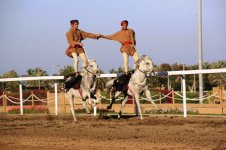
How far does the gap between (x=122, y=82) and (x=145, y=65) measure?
5.25ft

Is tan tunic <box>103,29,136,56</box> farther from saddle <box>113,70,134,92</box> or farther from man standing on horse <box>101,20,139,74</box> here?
saddle <box>113,70,134,92</box>

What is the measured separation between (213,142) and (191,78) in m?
84.3

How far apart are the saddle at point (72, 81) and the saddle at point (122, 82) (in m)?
1.54

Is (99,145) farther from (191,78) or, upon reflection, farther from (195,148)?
(191,78)

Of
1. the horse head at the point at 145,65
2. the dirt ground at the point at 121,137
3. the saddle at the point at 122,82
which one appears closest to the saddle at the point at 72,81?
the saddle at the point at 122,82

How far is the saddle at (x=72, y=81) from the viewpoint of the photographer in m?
18.6

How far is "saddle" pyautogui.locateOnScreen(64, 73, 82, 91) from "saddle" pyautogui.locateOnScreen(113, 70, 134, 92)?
1538 mm

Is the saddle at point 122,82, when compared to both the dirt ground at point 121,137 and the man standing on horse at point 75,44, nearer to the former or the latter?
the man standing on horse at point 75,44

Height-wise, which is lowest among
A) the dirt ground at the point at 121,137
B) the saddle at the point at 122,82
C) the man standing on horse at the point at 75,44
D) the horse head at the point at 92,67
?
the dirt ground at the point at 121,137

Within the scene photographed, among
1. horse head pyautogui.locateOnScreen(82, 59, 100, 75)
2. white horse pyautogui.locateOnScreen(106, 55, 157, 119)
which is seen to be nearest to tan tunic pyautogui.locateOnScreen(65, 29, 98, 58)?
horse head pyautogui.locateOnScreen(82, 59, 100, 75)

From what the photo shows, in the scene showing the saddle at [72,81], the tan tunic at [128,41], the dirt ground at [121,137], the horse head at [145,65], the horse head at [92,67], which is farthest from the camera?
the tan tunic at [128,41]

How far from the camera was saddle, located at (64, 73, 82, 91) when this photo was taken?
731 inches

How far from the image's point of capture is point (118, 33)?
19031 mm

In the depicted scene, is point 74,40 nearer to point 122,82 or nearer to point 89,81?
point 89,81
